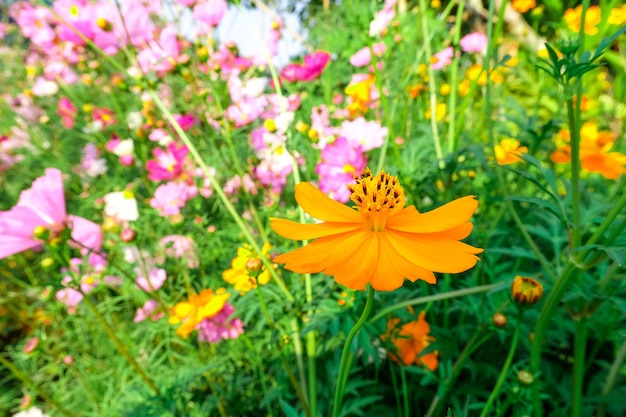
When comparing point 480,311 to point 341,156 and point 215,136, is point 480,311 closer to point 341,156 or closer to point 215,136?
point 341,156

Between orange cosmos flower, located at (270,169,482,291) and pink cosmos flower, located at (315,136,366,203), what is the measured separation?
0.42 metres

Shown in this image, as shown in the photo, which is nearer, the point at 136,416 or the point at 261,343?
the point at 136,416

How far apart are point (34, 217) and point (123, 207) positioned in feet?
0.87

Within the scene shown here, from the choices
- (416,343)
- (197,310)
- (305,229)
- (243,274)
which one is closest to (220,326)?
(197,310)

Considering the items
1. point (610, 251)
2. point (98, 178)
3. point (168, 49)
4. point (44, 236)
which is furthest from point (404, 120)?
point (98, 178)

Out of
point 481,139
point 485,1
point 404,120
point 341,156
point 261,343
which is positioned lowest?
point 261,343

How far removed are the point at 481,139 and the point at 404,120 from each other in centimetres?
50

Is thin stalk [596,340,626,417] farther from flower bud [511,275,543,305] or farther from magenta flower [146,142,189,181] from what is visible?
magenta flower [146,142,189,181]

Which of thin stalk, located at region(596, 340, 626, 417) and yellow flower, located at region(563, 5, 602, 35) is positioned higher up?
yellow flower, located at region(563, 5, 602, 35)

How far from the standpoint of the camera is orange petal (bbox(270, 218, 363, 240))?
352 mm

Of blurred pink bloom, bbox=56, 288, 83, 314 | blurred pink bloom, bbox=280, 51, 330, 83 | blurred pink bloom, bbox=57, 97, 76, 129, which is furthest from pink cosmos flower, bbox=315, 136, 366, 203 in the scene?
blurred pink bloom, bbox=57, 97, 76, 129

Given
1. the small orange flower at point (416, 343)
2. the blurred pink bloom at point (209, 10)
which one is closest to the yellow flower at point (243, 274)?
the small orange flower at point (416, 343)

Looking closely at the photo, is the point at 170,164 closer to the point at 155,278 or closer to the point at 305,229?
the point at 155,278

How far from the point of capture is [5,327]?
4.72 feet
